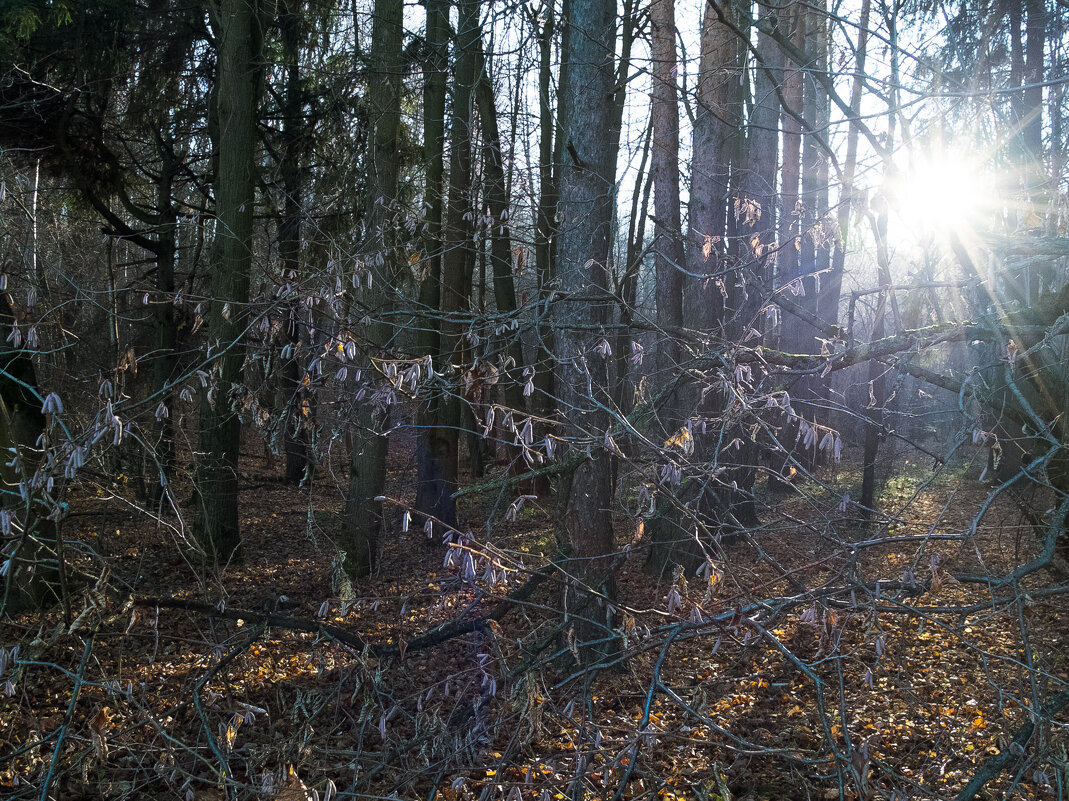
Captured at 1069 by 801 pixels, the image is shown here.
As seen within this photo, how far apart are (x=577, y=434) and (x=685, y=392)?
354 cm

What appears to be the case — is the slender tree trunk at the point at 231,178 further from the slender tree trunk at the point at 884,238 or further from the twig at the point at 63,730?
the slender tree trunk at the point at 884,238

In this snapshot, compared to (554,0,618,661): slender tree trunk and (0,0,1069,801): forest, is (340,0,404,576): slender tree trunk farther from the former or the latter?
(554,0,618,661): slender tree trunk

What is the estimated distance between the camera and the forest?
138 inches

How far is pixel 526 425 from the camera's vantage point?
355cm

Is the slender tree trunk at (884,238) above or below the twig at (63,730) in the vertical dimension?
above

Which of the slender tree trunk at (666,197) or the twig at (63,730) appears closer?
the twig at (63,730)

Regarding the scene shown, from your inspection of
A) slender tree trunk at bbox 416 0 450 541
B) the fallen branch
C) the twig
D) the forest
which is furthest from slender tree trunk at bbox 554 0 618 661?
slender tree trunk at bbox 416 0 450 541

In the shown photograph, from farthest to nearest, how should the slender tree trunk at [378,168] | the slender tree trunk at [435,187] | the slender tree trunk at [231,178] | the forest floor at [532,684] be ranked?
1. the slender tree trunk at [435,187]
2. the slender tree trunk at [231,178]
3. the slender tree trunk at [378,168]
4. the forest floor at [532,684]

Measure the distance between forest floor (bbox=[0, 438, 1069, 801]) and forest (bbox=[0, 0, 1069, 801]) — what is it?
2.1 inches

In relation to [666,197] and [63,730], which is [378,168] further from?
[63,730]

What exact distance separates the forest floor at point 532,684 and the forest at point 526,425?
0.18 feet

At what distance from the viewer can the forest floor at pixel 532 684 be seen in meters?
3.22

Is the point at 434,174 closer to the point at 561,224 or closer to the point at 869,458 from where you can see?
the point at 561,224

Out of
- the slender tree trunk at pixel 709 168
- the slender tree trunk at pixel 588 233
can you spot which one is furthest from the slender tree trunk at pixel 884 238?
the slender tree trunk at pixel 709 168
